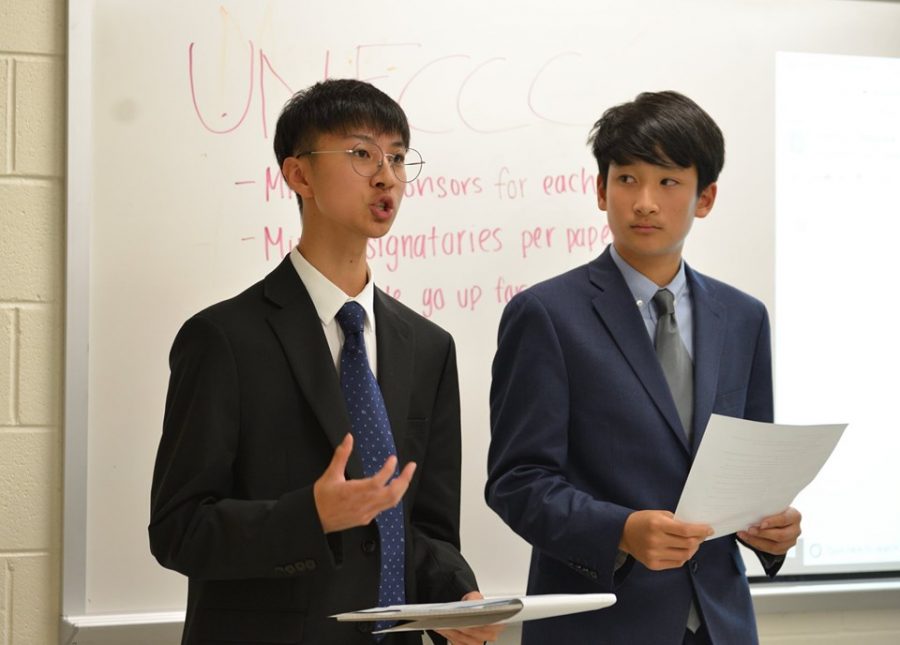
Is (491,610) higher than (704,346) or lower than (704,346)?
lower

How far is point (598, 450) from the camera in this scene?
1.61 metres

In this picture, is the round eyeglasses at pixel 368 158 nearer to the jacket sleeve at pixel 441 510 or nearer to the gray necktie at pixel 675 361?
the jacket sleeve at pixel 441 510

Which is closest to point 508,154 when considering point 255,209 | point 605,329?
point 255,209

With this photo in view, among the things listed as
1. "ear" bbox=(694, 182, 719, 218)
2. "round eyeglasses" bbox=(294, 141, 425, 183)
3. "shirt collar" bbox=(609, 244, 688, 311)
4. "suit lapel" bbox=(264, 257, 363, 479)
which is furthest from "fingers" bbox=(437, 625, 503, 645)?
"ear" bbox=(694, 182, 719, 218)

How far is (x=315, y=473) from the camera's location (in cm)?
147

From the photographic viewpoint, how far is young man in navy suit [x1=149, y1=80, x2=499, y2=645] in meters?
1.35

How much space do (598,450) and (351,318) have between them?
43cm

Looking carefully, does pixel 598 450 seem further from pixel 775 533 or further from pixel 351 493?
pixel 351 493

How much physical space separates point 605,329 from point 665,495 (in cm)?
27

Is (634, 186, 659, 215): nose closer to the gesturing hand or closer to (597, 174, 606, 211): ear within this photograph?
(597, 174, 606, 211): ear

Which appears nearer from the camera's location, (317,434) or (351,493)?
(351,493)

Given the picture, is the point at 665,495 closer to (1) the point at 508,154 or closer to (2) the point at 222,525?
(2) the point at 222,525

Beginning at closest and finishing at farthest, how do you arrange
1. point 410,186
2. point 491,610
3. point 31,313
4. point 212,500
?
point 491,610 < point 212,500 < point 31,313 < point 410,186

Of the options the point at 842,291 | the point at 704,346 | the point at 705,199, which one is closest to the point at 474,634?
the point at 704,346
